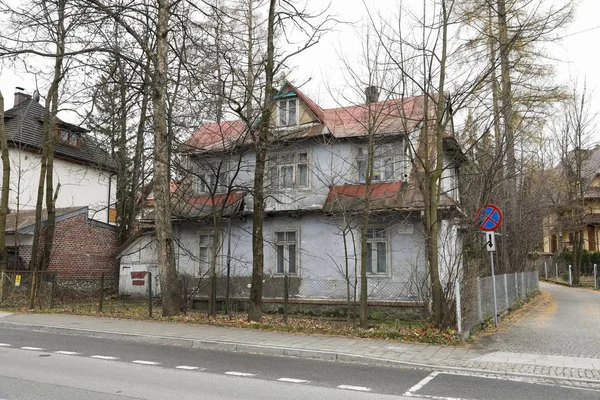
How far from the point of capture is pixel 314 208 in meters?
16.6

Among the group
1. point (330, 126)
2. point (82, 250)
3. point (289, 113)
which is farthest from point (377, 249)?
point (82, 250)

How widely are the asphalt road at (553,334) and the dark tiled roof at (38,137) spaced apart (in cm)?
2249

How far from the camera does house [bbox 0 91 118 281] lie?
71.9ft

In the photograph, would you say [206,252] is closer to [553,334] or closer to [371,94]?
[371,94]

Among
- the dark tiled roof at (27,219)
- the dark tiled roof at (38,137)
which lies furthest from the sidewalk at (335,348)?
the dark tiled roof at (38,137)

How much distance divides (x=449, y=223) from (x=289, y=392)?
33.0ft

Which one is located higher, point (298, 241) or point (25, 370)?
point (298, 241)

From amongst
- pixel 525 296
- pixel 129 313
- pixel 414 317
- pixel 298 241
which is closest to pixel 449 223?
pixel 414 317

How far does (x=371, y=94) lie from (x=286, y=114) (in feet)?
21.3

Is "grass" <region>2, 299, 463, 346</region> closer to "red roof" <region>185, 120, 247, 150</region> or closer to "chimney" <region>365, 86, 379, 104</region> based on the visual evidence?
"chimney" <region>365, 86, 379, 104</region>

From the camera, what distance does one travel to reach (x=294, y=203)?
17109mm

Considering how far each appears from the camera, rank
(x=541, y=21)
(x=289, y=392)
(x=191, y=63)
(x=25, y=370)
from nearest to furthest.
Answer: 1. (x=289, y=392)
2. (x=25, y=370)
3. (x=541, y=21)
4. (x=191, y=63)

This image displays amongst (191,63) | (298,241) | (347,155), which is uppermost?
(191,63)

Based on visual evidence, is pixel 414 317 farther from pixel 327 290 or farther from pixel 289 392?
pixel 289 392
